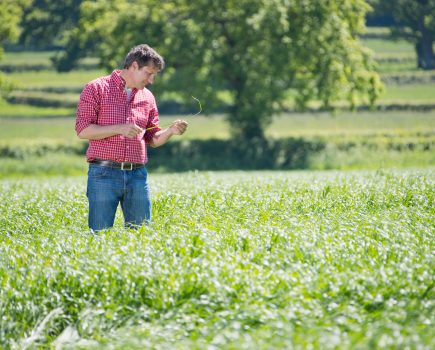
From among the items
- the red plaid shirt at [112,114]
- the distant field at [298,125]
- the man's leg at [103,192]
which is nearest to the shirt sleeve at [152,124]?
the red plaid shirt at [112,114]

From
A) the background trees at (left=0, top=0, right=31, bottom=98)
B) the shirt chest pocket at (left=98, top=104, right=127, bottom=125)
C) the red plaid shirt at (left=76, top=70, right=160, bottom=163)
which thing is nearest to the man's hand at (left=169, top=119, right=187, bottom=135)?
the red plaid shirt at (left=76, top=70, right=160, bottom=163)

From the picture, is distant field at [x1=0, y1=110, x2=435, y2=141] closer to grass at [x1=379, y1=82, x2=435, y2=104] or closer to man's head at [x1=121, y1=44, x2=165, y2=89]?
grass at [x1=379, y1=82, x2=435, y2=104]

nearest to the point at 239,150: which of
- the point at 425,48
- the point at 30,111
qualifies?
the point at 425,48

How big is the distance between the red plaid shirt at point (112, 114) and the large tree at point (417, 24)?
4066 centimetres

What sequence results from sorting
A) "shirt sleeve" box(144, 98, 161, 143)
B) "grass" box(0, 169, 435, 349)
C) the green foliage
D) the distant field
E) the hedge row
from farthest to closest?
1. the green foliage
2. the distant field
3. the hedge row
4. "shirt sleeve" box(144, 98, 161, 143)
5. "grass" box(0, 169, 435, 349)

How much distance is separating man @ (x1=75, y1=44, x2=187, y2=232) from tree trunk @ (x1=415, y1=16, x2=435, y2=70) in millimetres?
41195

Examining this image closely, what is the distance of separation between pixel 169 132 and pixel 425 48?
41.4 metres

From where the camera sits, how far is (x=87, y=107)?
938 centimetres

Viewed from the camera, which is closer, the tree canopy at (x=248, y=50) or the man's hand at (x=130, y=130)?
the man's hand at (x=130, y=130)

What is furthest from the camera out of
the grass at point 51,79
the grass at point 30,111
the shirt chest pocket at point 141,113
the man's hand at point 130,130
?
the grass at point 51,79

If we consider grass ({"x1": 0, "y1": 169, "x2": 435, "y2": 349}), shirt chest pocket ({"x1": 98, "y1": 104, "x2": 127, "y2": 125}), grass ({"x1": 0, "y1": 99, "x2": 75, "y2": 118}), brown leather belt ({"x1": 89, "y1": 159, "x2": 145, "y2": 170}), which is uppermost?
shirt chest pocket ({"x1": 98, "y1": 104, "x2": 127, "y2": 125})

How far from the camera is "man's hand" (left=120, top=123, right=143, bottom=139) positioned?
898 cm

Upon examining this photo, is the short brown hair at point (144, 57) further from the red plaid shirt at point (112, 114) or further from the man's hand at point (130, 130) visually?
the man's hand at point (130, 130)

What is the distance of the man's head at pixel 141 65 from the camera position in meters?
9.23
